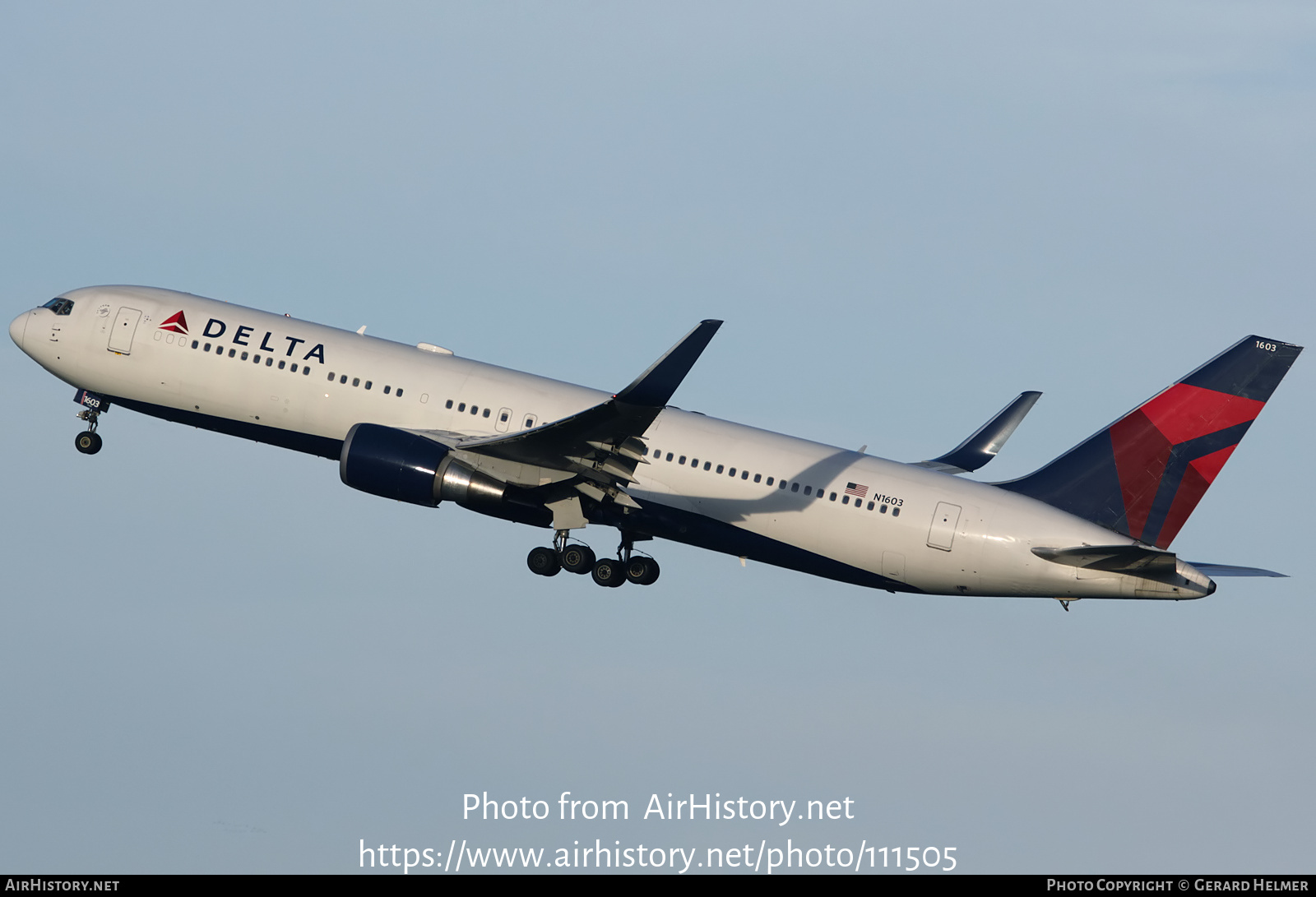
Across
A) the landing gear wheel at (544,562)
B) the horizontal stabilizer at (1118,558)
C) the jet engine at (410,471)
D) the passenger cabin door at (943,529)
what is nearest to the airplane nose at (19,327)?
the jet engine at (410,471)

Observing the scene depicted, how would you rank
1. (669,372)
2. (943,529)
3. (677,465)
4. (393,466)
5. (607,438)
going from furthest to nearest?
(677,465) < (943,529) < (393,466) < (607,438) < (669,372)

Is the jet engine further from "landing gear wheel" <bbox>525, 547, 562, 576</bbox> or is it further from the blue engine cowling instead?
"landing gear wheel" <bbox>525, 547, 562, 576</bbox>

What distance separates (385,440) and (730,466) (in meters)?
9.91

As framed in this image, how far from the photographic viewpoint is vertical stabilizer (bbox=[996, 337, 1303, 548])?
145 ft

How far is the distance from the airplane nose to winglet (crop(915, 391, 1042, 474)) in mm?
30546

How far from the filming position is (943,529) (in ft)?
147

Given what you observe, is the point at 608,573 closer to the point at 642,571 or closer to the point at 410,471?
the point at 642,571

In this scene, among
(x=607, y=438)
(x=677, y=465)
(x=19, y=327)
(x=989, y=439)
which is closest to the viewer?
(x=607, y=438)

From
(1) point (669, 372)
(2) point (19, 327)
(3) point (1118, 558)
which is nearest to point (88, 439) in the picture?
(2) point (19, 327)

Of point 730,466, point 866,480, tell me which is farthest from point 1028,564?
point 730,466

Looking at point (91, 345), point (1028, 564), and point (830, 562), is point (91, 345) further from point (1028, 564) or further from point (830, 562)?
point (1028, 564)

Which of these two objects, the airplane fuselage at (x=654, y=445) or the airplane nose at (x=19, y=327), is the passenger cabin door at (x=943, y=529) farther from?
the airplane nose at (x=19, y=327)

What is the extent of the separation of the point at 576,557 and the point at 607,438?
17.9 ft

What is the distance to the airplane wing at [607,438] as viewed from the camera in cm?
3844
